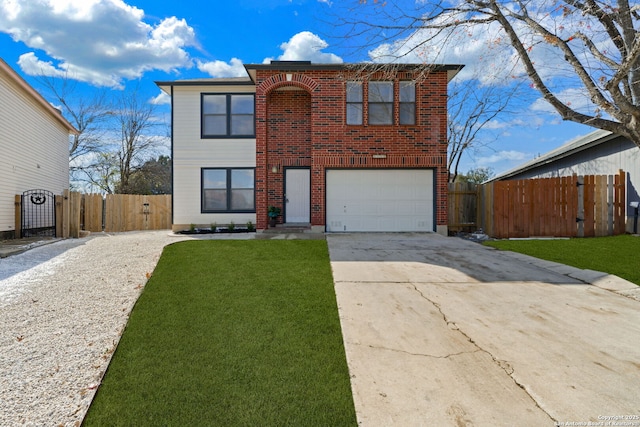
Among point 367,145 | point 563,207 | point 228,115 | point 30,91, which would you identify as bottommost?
point 563,207

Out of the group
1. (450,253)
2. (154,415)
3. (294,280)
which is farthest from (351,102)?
(154,415)

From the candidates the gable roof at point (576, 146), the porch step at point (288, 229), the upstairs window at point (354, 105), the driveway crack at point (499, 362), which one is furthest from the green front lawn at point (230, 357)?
the gable roof at point (576, 146)

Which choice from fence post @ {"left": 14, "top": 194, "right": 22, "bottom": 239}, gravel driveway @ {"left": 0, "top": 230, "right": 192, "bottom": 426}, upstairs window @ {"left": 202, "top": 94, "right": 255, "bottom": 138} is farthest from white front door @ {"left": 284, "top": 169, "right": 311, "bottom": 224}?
fence post @ {"left": 14, "top": 194, "right": 22, "bottom": 239}

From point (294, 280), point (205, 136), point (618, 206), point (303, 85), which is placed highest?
point (303, 85)

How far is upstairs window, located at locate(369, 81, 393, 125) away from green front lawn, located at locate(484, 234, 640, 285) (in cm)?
509

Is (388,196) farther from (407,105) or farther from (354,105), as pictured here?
(354,105)

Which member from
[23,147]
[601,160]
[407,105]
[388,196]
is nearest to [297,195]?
[388,196]

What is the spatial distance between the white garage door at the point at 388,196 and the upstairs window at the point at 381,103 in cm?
169

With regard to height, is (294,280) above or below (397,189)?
below

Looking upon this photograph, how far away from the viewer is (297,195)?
1236cm

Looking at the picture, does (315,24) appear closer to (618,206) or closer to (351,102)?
(351,102)

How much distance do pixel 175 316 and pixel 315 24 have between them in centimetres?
565

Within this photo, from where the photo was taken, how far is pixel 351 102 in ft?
37.4

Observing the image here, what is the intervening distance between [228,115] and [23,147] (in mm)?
7529
